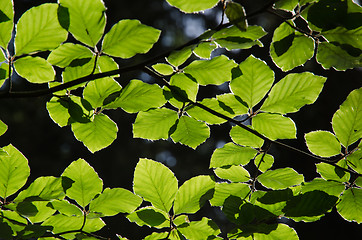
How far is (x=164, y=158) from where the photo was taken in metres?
7.20

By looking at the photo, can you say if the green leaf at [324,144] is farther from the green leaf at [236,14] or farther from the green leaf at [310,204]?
the green leaf at [236,14]

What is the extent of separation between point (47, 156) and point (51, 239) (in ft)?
22.5

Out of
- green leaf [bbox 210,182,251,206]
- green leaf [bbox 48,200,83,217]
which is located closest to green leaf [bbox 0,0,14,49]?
green leaf [bbox 48,200,83,217]

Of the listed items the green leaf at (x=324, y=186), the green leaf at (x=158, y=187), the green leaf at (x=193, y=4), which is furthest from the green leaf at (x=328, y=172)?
the green leaf at (x=193, y=4)

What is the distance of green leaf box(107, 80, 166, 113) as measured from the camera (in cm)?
78

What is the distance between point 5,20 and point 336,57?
68 cm

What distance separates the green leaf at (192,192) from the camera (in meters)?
0.80

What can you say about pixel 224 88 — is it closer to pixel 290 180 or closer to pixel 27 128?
pixel 27 128

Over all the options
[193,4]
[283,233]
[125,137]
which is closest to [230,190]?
[283,233]

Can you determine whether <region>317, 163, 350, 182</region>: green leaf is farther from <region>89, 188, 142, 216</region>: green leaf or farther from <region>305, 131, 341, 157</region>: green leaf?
<region>89, 188, 142, 216</region>: green leaf

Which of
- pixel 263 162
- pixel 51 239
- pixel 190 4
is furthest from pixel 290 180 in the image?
pixel 51 239

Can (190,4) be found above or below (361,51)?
above

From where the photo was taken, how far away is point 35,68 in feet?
2.36

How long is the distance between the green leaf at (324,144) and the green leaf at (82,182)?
56cm
